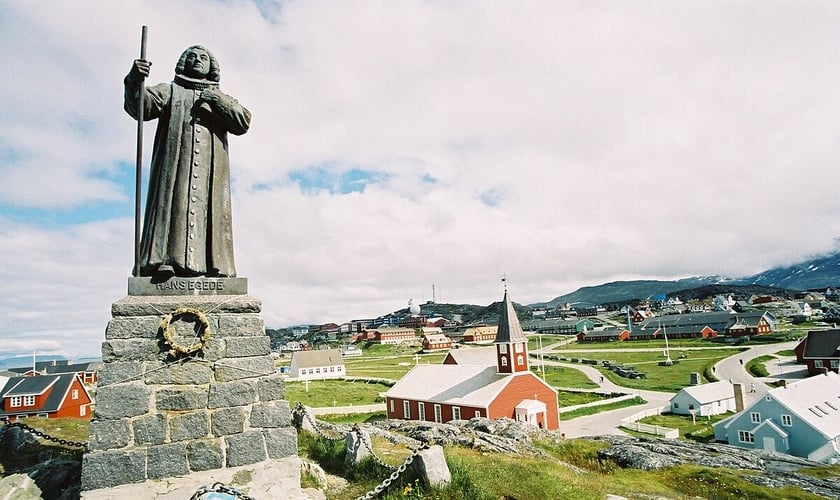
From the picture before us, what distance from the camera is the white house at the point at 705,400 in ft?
132

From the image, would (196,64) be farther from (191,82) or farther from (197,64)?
(191,82)

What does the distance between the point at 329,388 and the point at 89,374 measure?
25146 millimetres

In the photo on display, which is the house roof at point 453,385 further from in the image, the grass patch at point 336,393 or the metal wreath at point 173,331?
the metal wreath at point 173,331

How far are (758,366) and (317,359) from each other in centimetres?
5903

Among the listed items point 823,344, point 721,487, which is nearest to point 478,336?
point 823,344

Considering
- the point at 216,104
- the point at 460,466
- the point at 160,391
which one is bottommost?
the point at 460,466

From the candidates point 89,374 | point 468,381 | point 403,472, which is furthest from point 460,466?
point 89,374

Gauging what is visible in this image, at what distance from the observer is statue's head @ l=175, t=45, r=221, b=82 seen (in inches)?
271

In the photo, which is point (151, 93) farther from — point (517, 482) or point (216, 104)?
point (517, 482)

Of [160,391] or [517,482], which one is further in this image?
[517,482]

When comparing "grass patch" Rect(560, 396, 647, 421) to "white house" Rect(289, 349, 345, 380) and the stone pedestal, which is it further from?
"white house" Rect(289, 349, 345, 380)

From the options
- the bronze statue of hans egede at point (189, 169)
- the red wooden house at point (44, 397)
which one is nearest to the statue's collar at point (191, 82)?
the bronze statue of hans egede at point (189, 169)

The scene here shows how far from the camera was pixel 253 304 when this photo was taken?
21.3ft

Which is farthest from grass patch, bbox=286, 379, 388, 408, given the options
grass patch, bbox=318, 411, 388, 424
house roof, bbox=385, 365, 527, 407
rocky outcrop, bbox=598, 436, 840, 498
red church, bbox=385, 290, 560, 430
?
rocky outcrop, bbox=598, 436, 840, 498
